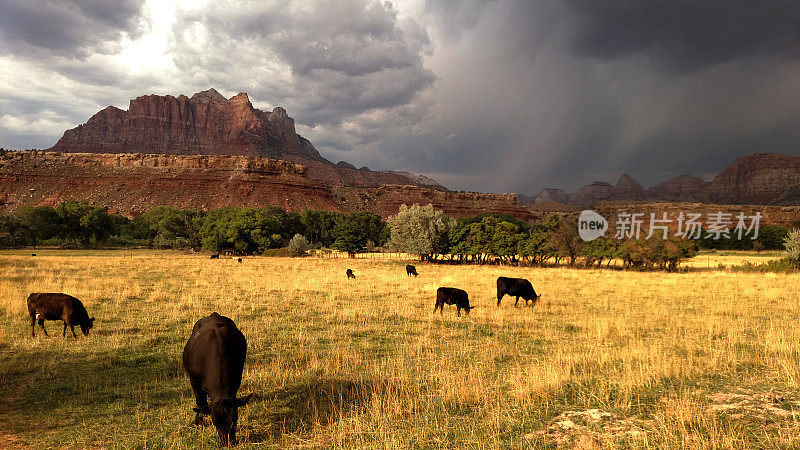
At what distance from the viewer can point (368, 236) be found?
96.0 m

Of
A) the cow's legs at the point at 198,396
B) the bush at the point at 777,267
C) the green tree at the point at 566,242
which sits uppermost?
the green tree at the point at 566,242

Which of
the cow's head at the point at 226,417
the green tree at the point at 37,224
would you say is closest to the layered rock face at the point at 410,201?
the green tree at the point at 37,224

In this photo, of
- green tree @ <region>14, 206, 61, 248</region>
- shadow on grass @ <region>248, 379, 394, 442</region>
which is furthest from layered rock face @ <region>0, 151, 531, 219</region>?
shadow on grass @ <region>248, 379, 394, 442</region>

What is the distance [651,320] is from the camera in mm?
16484

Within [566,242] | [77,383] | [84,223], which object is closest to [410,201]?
[84,223]

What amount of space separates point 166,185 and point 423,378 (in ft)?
550

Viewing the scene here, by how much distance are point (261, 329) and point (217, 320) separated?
726cm

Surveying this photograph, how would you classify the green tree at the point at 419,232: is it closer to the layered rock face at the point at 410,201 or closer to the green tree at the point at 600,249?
the green tree at the point at 600,249

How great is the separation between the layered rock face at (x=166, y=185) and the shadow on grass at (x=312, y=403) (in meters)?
142

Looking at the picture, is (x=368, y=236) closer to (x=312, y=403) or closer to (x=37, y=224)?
(x=37, y=224)

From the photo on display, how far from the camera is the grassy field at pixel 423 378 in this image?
627 cm

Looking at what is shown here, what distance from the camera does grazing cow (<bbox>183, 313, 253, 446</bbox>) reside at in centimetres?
606

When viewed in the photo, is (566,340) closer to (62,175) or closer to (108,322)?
(108,322)

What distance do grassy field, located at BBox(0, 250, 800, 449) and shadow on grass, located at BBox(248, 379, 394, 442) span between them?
48mm
